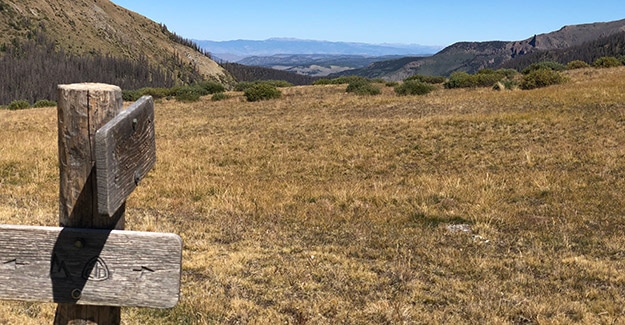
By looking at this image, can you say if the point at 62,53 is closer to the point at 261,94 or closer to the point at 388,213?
the point at 261,94

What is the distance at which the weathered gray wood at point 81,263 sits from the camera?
2.11 metres

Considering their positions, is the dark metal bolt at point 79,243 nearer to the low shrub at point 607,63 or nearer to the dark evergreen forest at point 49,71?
the low shrub at point 607,63

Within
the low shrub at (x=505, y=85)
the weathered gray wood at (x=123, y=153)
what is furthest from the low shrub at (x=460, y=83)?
the weathered gray wood at (x=123, y=153)

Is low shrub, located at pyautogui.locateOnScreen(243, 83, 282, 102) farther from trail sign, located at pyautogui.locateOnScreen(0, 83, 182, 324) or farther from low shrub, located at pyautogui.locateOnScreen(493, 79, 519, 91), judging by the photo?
trail sign, located at pyautogui.locateOnScreen(0, 83, 182, 324)

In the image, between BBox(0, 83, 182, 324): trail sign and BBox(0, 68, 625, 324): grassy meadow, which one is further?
BBox(0, 68, 625, 324): grassy meadow

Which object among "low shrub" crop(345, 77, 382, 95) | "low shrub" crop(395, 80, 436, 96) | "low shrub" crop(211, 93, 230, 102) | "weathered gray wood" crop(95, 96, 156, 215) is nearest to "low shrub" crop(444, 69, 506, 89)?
"low shrub" crop(395, 80, 436, 96)

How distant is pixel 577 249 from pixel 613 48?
201573mm

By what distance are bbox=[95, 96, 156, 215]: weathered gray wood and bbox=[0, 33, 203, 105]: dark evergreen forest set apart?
415 ft

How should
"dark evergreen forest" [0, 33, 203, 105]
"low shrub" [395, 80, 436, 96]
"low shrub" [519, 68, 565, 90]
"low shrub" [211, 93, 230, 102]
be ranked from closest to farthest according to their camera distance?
"low shrub" [519, 68, 565, 90]
"low shrub" [395, 80, 436, 96]
"low shrub" [211, 93, 230, 102]
"dark evergreen forest" [0, 33, 203, 105]

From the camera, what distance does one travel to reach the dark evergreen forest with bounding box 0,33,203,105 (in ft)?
401

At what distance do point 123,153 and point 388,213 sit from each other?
7.97 m

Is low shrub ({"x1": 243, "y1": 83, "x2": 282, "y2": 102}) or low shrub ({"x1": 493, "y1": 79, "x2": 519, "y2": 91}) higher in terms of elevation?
low shrub ({"x1": 493, "y1": 79, "x2": 519, "y2": 91})

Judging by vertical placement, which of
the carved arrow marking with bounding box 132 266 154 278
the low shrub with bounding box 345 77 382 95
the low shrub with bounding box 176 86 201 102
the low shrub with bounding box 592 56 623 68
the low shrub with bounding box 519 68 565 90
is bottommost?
the low shrub with bounding box 176 86 201 102

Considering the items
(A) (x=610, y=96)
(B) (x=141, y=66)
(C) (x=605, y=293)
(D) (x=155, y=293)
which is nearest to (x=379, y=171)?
(C) (x=605, y=293)
